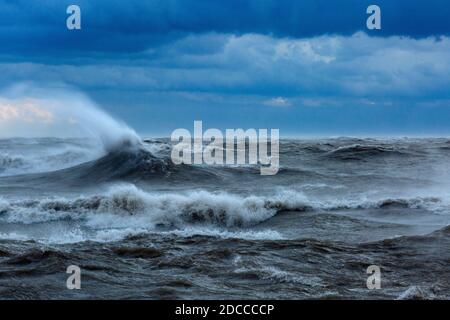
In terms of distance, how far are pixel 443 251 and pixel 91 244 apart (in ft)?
21.1

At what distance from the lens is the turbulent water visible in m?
8.12

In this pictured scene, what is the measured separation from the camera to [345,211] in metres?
15.8

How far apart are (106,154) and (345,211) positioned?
14538mm

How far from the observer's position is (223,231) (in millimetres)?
12906

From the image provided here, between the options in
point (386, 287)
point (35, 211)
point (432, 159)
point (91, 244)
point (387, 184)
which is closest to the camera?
point (386, 287)

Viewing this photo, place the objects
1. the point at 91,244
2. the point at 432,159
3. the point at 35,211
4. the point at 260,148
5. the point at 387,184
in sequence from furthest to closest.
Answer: the point at 260,148, the point at 432,159, the point at 387,184, the point at 35,211, the point at 91,244

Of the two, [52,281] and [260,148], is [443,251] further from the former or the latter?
[260,148]

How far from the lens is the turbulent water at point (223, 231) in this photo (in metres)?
8.12

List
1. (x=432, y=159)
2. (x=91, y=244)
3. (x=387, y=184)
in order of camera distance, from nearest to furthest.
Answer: (x=91, y=244) → (x=387, y=184) → (x=432, y=159)
